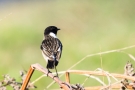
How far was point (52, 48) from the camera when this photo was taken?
5.47 metres

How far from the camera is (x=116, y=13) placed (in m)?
15.1

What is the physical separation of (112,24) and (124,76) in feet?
33.1

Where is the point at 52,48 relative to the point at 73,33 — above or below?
below

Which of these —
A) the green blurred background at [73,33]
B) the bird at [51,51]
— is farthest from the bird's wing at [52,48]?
the green blurred background at [73,33]

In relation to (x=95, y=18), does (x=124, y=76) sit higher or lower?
lower

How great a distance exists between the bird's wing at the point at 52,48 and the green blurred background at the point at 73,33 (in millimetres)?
2868

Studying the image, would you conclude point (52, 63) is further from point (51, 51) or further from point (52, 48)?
point (52, 48)

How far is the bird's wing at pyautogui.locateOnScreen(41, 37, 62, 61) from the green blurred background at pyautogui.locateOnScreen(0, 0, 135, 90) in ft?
9.41

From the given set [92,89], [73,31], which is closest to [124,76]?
[92,89]

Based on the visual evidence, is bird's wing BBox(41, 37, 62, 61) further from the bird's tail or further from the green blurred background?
the green blurred background

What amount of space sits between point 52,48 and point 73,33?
7789mm

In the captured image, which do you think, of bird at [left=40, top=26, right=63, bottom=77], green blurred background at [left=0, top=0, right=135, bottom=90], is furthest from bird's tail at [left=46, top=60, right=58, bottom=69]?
green blurred background at [left=0, top=0, right=135, bottom=90]

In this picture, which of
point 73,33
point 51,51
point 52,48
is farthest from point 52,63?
point 73,33

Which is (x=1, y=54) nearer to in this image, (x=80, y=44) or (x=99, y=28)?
(x=80, y=44)
